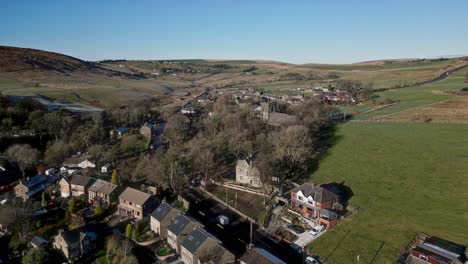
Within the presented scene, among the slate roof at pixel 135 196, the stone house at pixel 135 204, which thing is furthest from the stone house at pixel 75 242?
the slate roof at pixel 135 196

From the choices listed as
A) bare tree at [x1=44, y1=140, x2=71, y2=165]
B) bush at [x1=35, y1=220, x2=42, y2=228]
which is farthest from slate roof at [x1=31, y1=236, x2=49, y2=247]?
bare tree at [x1=44, y1=140, x2=71, y2=165]

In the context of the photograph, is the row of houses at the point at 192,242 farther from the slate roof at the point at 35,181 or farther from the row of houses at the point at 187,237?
the slate roof at the point at 35,181

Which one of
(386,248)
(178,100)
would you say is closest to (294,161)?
(386,248)

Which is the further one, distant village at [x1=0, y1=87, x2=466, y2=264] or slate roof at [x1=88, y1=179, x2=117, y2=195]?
slate roof at [x1=88, y1=179, x2=117, y2=195]

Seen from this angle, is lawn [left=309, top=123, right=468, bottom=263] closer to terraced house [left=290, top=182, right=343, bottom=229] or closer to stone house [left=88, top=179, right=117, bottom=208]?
terraced house [left=290, top=182, right=343, bottom=229]

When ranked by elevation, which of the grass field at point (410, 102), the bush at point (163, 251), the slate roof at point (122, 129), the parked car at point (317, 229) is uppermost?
the grass field at point (410, 102)

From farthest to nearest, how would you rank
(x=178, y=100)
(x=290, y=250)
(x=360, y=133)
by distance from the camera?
(x=178, y=100), (x=360, y=133), (x=290, y=250)

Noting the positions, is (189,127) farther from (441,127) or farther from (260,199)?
(441,127)
